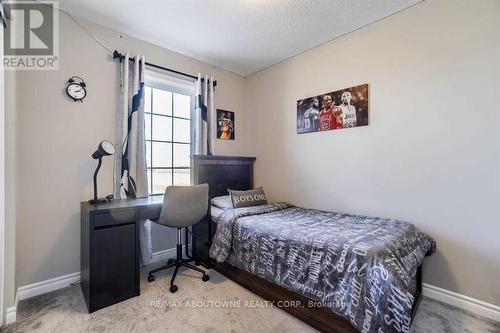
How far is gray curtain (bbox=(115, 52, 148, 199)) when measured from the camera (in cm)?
259

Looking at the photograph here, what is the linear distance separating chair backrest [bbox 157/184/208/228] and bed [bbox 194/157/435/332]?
318 mm

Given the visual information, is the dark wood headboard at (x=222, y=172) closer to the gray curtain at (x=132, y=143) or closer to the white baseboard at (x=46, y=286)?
the gray curtain at (x=132, y=143)

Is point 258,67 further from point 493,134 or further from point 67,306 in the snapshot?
point 67,306

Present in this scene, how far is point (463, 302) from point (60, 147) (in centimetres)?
379

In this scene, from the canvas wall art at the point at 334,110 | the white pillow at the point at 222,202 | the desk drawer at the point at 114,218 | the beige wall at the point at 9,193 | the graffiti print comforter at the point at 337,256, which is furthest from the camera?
the white pillow at the point at 222,202

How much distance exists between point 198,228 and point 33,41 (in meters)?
2.43

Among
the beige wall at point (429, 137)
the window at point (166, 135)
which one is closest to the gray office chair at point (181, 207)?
the window at point (166, 135)

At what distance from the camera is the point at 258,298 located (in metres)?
2.12

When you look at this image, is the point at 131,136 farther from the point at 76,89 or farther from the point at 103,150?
the point at 76,89

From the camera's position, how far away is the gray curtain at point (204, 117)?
3.22 meters

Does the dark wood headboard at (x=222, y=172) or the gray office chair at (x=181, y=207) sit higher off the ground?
the dark wood headboard at (x=222, y=172)
